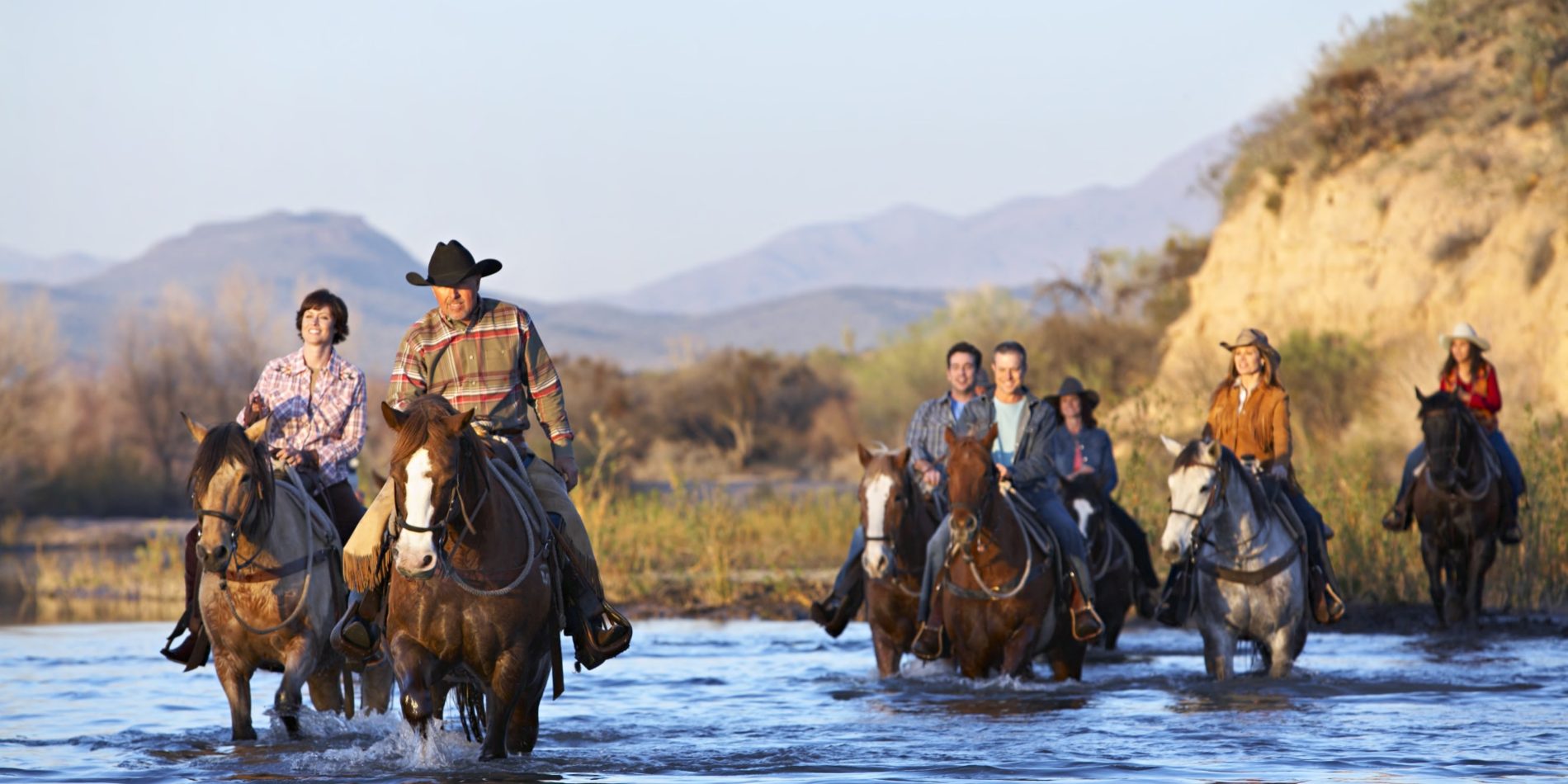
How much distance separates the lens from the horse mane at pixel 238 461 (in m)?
9.03

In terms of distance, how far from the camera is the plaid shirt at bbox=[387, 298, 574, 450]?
8805 millimetres

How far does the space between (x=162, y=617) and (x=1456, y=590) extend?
477 inches

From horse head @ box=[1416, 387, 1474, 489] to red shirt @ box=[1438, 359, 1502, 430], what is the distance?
0.46 metres

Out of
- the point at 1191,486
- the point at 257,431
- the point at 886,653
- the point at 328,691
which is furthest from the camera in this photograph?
the point at 886,653

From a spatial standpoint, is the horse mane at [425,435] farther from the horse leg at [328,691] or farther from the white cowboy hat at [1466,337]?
the white cowboy hat at [1466,337]

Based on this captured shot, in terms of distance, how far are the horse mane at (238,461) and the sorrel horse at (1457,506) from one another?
9.55 m

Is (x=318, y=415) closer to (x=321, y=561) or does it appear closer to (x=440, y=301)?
(x=321, y=561)

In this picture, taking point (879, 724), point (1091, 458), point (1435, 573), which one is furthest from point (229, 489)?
point (1435, 573)

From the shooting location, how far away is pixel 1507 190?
27438 millimetres

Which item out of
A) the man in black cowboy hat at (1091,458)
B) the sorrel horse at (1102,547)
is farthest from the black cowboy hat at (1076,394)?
the sorrel horse at (1102,547)

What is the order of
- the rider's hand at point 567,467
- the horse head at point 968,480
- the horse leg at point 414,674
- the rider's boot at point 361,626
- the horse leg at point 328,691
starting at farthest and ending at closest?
the horse head at point 968,480
the horse leg at point 328,691
the rider's hand at point 567,467
the rider's boot at point 361,626
the horse leg at point 414,674

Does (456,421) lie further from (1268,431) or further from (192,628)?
(1268,431)

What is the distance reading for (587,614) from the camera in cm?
880

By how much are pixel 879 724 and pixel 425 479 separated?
4012 mm
